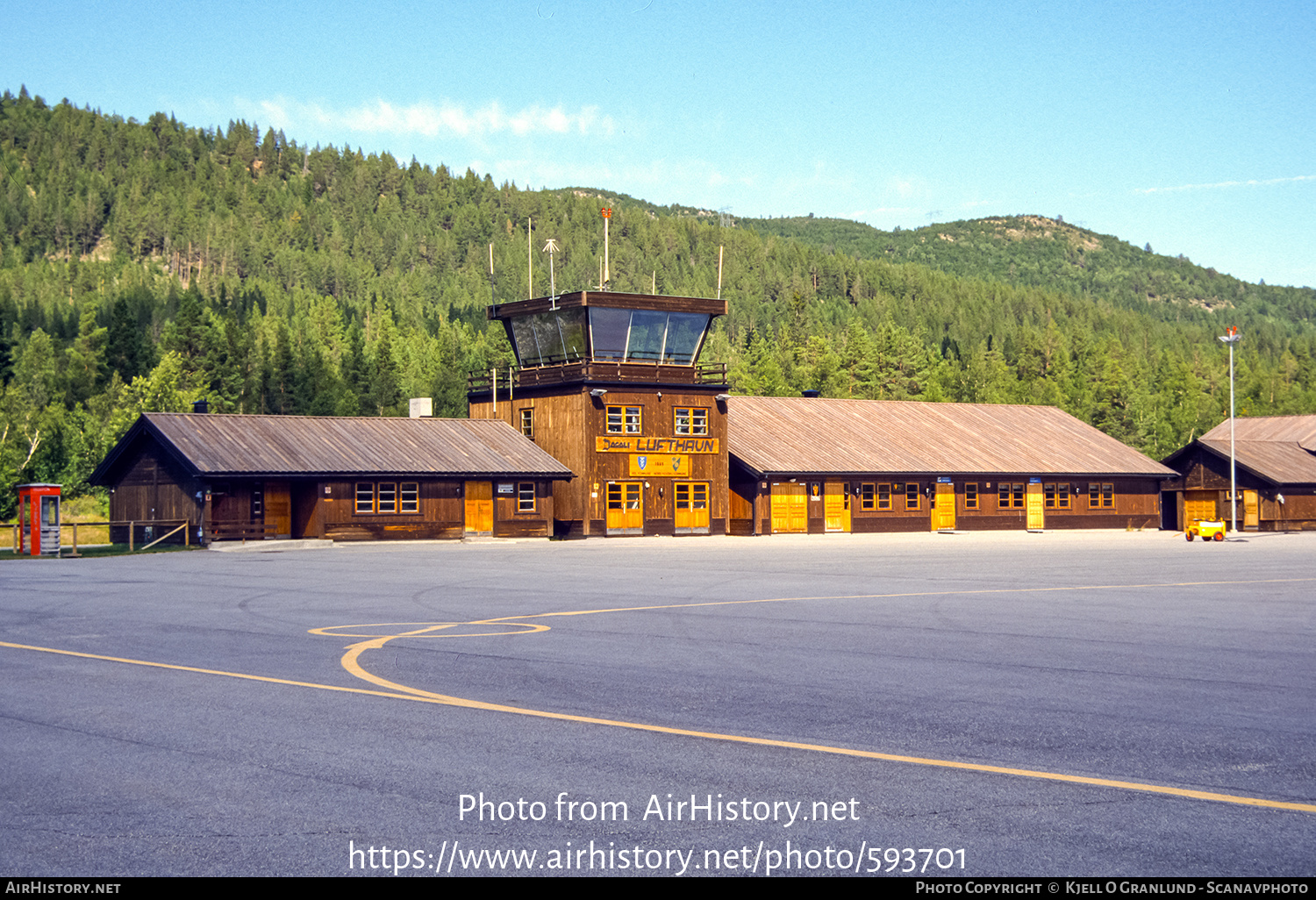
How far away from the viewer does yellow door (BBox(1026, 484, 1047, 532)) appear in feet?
215

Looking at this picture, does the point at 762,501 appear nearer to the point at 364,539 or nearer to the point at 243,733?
the point at 364,539

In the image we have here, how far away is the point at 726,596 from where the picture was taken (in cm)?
2170

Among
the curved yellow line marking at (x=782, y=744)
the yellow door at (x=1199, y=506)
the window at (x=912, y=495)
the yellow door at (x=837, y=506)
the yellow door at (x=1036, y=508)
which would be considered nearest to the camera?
the curved yellow line marking at (x=782, y=744)

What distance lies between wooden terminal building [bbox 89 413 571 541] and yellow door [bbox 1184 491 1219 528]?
3660 cm

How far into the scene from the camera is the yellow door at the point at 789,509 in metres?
58.5

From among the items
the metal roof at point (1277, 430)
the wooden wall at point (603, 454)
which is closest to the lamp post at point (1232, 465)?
the metal roof at point (1277, 430)

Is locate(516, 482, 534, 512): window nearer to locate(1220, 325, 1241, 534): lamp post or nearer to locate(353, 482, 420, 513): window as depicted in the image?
locate(353, 482, 420, 513): window

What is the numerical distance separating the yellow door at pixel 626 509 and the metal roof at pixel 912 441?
5.69 metres

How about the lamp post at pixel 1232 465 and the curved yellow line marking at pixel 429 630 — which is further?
the lamp post at pixel 1232 465

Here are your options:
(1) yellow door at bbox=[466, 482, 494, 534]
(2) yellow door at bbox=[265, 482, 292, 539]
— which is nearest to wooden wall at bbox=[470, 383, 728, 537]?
(1) yellow door at bbox=[466, 482, 494, 534]

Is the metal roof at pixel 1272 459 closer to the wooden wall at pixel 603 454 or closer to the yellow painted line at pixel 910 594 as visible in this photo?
the wooden wall at pixel 603 454

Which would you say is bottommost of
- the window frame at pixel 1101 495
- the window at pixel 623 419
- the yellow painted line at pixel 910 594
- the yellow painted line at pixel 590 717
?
the yellow painted line at pixel 910 594

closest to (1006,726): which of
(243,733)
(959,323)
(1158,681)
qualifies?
(1158,681)
